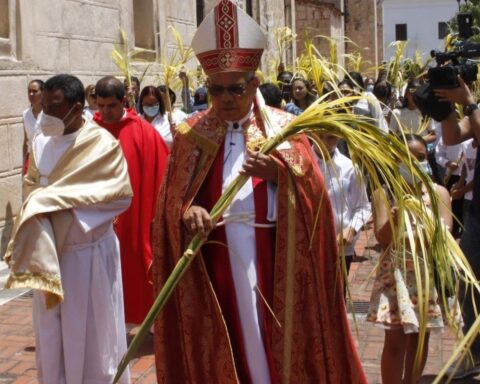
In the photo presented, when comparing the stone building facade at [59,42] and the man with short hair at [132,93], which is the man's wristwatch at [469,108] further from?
the stone building facade at [59,42]

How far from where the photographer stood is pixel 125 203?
16.4 feet

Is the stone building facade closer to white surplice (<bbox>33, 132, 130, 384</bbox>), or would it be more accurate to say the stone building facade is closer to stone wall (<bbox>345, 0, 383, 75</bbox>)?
white surplice (<bbox>33, 132, 130, 384</bbox>)

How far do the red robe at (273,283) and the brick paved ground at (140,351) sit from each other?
841 mm

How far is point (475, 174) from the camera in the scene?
5340mm

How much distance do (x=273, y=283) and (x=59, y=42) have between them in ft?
23.7

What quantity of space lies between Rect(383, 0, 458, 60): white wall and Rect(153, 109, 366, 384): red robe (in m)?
64.0

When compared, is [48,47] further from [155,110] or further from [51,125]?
[51,125]

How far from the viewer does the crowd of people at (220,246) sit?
4.30 meters

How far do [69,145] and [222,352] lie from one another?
4.63 feet

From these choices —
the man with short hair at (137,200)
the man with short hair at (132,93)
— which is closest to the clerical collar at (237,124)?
the man with short hair at (137,200)

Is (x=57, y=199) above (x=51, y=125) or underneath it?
underneath

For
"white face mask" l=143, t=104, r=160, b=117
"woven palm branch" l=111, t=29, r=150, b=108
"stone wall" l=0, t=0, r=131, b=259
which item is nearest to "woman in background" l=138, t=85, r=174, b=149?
"white face mask" l=143, t=104, r=160, b=117

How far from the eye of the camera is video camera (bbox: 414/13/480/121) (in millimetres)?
4316

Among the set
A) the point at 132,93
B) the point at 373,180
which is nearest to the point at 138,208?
the point at 373,180
